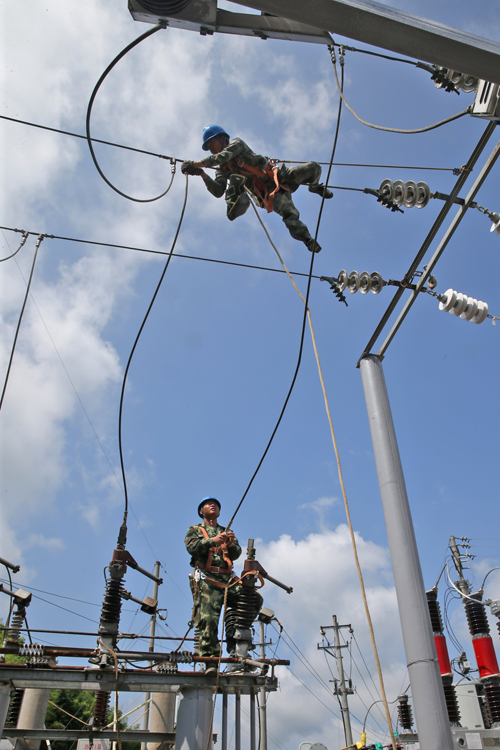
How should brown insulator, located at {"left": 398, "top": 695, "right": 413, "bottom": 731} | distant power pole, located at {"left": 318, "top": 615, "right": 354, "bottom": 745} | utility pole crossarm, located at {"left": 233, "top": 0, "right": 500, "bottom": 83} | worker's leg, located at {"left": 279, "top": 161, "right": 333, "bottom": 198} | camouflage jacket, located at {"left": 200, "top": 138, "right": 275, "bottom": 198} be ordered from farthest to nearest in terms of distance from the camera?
distant power pole, located at {"left": 318, "top": 615, "right": 354, "bottom": 745} < brown insulator, located at {"left": 398, "top": 695, "right": 413, "bottom": 731} < worker's leg, located at {"left": 279, "top": 161, "right": 333, "bottom": 198} < camouflage jacket, located at {"left": 200, "top": 138, "right": 275, "bottom": 198} < utility pole crossarm, located at {"left": 233, "top": 0, "right": 500, "bottom": 83}

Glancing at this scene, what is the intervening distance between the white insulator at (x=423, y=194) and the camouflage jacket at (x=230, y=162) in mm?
1571

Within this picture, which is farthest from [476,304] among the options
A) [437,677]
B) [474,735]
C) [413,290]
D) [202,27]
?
[474,735]

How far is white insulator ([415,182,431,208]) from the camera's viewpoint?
578 centimetres

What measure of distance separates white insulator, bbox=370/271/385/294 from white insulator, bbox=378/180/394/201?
83 centimetres

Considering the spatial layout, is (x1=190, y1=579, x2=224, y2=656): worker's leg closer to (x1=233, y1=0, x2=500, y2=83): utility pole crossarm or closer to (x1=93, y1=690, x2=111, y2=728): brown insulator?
(x1=93, y1=690, x2=111, y2=728): brown insulator

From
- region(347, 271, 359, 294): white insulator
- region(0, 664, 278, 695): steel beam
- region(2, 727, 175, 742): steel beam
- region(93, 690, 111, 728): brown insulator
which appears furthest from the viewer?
region(93, 690, 111, 728): brown insulator

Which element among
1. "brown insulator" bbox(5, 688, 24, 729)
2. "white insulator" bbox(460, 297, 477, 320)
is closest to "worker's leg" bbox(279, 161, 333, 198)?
"white insulator" bbox(460, 297, 477, 320)

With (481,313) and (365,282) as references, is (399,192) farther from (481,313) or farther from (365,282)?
(481,313)

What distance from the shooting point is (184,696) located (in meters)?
5.24

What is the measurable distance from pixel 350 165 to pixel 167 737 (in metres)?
6.98

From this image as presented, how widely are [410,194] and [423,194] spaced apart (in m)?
0.18

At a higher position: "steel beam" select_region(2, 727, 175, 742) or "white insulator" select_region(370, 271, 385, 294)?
"white insulator" select_region(370, 271, 385, 294)

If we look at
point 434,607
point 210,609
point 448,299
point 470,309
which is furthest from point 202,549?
point 434,607

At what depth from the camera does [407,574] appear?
17.2ft
